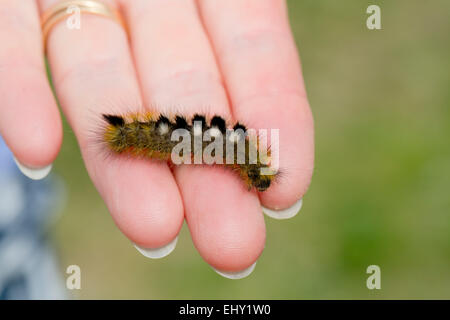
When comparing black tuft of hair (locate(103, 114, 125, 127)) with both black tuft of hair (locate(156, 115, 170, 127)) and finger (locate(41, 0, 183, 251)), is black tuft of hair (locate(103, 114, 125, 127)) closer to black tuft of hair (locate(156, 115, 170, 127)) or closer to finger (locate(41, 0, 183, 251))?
finger (locate(41, 0, 183, 251))

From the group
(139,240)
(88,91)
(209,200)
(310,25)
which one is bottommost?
(139,240)

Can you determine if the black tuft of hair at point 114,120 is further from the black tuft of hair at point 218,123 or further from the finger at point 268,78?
the finger at point 268,78

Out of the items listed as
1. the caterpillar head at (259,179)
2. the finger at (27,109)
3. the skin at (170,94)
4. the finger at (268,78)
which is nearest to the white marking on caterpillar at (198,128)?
the skin at (170,94)

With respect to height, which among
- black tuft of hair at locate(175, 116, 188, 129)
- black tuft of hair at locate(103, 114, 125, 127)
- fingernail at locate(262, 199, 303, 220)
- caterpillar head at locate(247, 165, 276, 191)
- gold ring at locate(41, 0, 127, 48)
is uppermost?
gold ring at locate(41, 0, 127, 48)

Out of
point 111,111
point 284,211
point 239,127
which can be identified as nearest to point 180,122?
point 239,127

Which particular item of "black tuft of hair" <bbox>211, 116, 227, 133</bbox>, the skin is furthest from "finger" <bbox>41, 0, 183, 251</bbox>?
"black tuft of hair" <bbox>211, 116, 227, 133</bbox>

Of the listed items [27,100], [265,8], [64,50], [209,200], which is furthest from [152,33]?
[209,200]

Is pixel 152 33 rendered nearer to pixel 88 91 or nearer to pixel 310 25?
pixel 88 91
